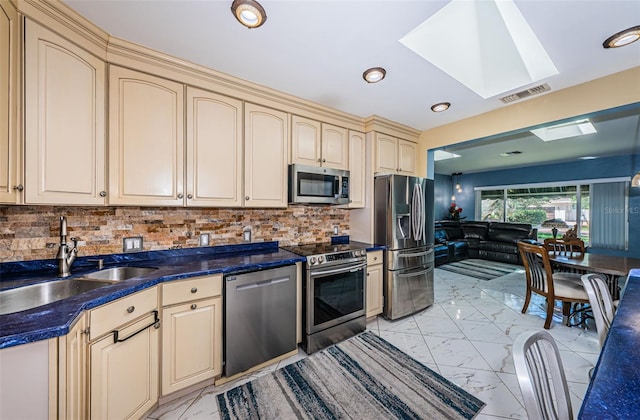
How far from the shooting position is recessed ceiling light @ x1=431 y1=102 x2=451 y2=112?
102 inches

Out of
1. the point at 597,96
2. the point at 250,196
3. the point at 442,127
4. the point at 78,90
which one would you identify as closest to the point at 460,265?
the point at 442,127

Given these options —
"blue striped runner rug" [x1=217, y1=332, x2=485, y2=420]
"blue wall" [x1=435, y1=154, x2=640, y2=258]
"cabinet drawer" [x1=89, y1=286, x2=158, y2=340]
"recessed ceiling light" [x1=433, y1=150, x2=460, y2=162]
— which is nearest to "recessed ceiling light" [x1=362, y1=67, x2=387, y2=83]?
"cabinet drawer" [x1=89, y1=286, x2=158, y2=340]

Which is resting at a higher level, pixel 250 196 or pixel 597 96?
pixel 597 96

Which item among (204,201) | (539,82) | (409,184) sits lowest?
(204,201)

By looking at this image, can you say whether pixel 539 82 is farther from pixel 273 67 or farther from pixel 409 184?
pixel 273 67

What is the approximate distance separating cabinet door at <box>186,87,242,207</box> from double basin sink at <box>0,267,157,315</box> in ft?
2.49

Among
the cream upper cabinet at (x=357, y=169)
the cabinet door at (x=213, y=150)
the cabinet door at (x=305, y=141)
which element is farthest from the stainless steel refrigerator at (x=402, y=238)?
the cabinet door at (x=213, y=150)

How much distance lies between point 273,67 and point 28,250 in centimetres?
214

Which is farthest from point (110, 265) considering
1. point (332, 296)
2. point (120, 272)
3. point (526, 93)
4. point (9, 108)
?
point (526, 93)

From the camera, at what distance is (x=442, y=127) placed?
322 centimetres

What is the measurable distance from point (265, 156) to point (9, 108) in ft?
5.01

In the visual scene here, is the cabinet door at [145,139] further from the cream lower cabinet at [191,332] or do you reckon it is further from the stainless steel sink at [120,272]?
the cream lower cabinet at [191,332]

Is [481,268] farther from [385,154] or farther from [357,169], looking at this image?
[357,169]

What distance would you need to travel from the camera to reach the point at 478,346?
2346mm
